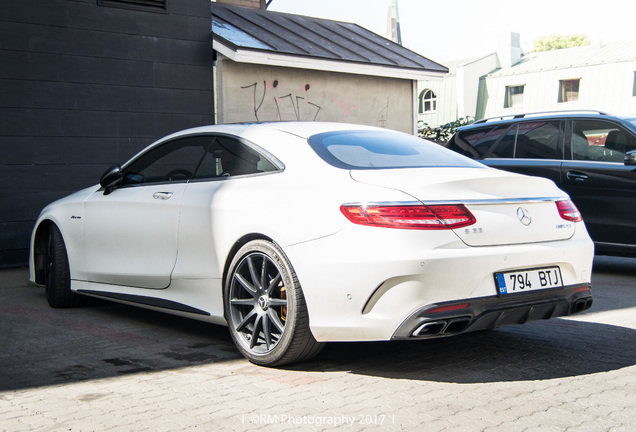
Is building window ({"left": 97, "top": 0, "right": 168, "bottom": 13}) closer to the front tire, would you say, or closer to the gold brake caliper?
the front tire

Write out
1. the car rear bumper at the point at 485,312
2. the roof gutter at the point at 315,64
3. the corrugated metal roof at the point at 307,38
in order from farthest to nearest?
the corrugated metal roof at the point at 307,38, the roof gutter at the point at 315,64, the car rear bumper at the point at 485,312

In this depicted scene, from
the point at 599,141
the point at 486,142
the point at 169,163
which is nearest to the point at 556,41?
the point at 486,142

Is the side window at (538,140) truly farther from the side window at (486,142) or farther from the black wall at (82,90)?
the black wall at (82,90)

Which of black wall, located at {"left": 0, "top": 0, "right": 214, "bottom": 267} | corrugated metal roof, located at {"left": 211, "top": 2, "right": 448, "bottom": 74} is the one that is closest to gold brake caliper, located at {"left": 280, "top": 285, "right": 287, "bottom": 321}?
black wall, located at {"left": 0, "top": 0, "right": 214, "bottom": 267}

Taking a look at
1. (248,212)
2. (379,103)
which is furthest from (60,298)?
(379,103)

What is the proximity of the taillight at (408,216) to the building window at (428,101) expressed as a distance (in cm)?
3893

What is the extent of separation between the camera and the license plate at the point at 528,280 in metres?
4.15

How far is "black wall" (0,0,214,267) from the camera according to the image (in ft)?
30.1

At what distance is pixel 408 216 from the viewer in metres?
3.97

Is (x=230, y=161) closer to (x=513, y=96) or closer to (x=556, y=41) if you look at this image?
(x=513, y=96)

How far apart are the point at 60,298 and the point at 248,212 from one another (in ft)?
9.13

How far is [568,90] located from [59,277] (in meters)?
34.9

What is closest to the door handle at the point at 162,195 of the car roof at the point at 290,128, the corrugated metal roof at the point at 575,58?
the car roof at the point at 290,128

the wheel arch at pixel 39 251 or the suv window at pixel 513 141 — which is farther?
the suv window at pixel 513 141
